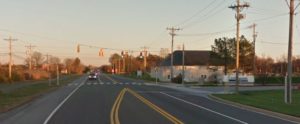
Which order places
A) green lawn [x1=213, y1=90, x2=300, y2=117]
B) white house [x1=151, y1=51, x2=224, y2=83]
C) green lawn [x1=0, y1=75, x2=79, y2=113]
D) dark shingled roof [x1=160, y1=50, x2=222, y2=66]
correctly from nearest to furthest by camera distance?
green lawn [x1=213, y1=90, x2=300, y2=117] < green lawn [x1=0, y1=75, x2=79, y2=113] < white house [x1=151, y1=51, x2=224, y2=83] < dark shingled roof [x1=160, y1=50, x2=222, y2=66]

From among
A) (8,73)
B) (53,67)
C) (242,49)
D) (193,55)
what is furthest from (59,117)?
(53,67)

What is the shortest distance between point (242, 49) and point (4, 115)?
64522 mm

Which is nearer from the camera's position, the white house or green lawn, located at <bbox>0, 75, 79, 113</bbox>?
green lawn, located at <bbox>0, 75, 79, 113</bbox>

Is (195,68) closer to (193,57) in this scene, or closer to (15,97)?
(193,57)

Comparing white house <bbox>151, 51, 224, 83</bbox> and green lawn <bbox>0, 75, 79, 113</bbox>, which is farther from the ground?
white house <bbox>151, 51, 224, 83</bbox>

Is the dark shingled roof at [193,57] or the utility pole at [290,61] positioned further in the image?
the dark shingled roof at [193,57]

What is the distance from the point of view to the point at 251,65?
8819cm

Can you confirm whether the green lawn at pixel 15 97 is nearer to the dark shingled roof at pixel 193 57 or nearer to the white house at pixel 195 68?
the white house at pixel 195 68

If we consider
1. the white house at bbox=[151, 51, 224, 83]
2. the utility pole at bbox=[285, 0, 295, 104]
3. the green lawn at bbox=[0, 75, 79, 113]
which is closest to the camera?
the green lawn at bbox=[0, 75, 79, 113]

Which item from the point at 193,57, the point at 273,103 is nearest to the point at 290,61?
the point at 273,103

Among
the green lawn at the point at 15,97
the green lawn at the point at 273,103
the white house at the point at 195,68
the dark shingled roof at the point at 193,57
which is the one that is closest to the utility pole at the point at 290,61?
the green lawn at the point at 273,103

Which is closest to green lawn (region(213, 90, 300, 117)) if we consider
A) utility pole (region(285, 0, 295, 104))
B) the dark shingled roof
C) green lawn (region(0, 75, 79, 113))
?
utility pole (region(285, 0, 295, 104))

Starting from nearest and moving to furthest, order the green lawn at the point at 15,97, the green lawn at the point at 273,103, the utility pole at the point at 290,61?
the green lawn at the point at 273,103 → the green lawn at the point at 15,97 → the utility pole at the point at 290,61

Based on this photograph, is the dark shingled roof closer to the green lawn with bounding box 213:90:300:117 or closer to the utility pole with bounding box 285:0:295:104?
the green lawn with bounding box 213:90:300:117
